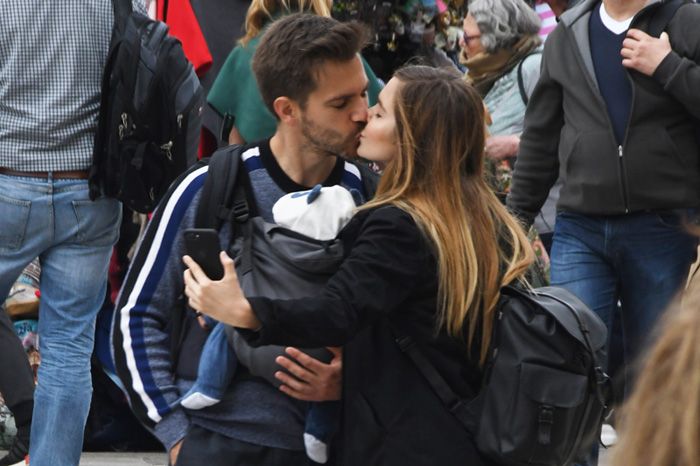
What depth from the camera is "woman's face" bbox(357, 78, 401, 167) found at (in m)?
2.94

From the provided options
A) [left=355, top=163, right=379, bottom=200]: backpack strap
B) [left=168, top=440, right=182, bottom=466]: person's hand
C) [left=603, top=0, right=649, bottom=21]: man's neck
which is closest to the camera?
[left=168, top=440, right=182, bottom=466]: person's hand

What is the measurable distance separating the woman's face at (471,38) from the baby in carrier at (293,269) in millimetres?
3292

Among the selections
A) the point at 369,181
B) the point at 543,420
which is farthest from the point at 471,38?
the point at 543,420

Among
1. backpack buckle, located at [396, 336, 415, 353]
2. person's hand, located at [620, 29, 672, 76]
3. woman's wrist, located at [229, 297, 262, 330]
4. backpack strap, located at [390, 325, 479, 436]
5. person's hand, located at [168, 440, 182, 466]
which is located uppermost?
woman's wrist, located at [229, 297, 262, 330]

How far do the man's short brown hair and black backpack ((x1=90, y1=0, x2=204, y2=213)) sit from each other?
59.1 inches

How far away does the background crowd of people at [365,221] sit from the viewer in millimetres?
2775

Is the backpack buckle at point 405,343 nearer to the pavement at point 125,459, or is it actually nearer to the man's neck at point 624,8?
the man's neck at point 624,8

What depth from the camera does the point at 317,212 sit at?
292cm

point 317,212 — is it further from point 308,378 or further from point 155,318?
point 155,318

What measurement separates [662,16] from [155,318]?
8.08ft

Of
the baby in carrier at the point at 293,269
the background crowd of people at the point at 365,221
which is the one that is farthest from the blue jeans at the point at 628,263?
the baby in carrier at the point at 293,269

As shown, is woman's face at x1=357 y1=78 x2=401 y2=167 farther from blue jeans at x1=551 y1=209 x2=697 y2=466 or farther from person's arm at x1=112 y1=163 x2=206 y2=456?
blue jeans at x1=551 y1=209 x2=697 y2=466

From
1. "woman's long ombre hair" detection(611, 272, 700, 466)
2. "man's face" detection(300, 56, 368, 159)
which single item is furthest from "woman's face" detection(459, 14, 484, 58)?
"woman's long ombre hair" detection(611, 272, 700, 466)

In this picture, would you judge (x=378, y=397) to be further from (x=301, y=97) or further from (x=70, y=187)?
(x=70, y=187)
